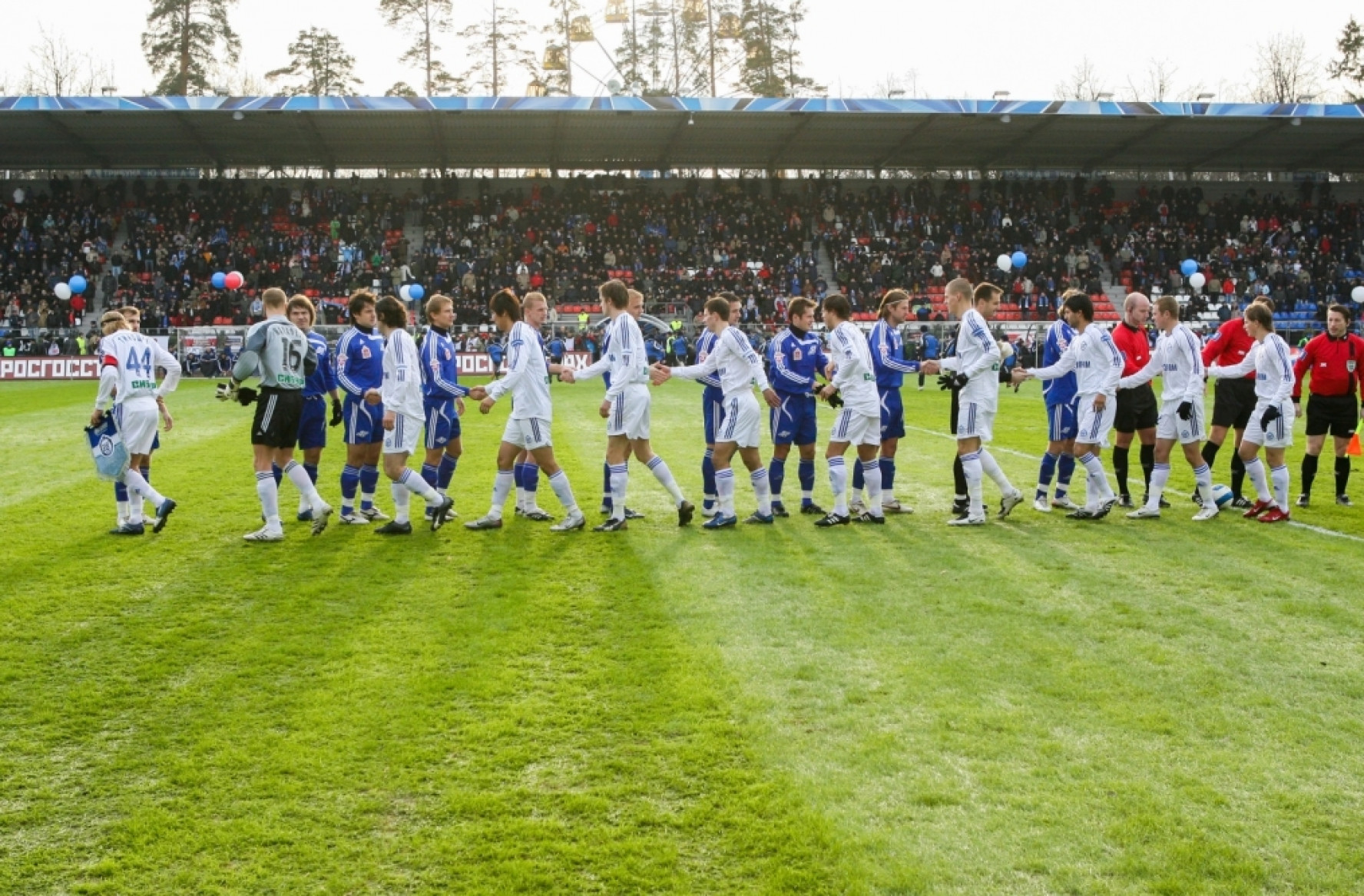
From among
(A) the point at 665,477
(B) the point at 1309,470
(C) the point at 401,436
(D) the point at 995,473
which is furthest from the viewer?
(B) the point at 1309,470

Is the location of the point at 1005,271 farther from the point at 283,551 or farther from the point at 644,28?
the point at 283,551

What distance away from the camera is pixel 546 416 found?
9.58 m

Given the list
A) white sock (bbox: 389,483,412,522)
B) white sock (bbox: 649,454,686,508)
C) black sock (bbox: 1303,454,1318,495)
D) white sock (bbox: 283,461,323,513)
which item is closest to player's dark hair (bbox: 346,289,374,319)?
white sock (bbox: 283,461,323,513)

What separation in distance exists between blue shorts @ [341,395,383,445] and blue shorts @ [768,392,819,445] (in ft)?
12.1

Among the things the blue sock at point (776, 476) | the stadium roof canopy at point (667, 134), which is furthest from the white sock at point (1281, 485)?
the stadium roof canopy at point (667, 134)

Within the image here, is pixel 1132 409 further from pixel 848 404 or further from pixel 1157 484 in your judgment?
pixel 848 404

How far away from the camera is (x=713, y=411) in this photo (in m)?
10.6

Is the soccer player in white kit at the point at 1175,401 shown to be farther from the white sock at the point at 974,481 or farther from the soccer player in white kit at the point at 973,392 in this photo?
the white sock at the point at 974,481

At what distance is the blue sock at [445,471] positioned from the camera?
419 inches

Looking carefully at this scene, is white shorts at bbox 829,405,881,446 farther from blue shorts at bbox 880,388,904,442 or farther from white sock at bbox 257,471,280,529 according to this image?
white sock at bbox 257,471,280,529

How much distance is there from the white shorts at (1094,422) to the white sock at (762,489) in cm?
294

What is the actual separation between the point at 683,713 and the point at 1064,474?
7204 millimetres

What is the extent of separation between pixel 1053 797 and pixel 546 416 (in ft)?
20.1

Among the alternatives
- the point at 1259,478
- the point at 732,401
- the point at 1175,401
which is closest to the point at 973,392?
the point at 1175,401
